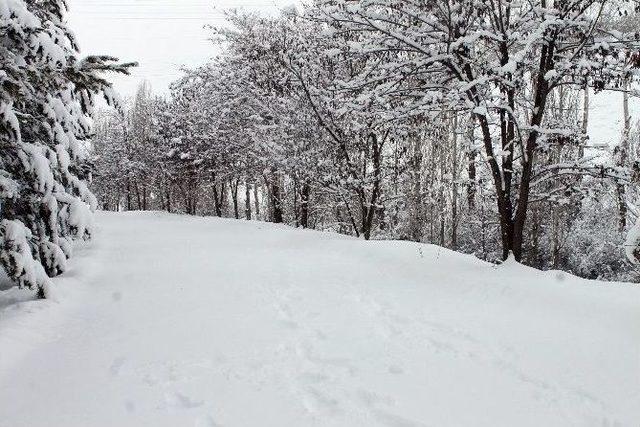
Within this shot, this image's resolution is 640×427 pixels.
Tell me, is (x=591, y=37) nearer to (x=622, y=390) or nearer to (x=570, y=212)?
(x=622, y=390)

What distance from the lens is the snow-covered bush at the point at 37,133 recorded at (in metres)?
5.55

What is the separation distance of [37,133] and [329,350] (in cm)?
590

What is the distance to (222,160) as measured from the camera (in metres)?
26.5

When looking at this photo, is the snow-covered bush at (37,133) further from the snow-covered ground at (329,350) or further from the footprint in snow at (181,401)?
the footprint in snow at (181,401)

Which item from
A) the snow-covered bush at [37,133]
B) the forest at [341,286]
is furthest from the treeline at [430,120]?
the snow-covered bush at [37,133]

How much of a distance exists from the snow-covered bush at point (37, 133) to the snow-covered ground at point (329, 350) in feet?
2.60

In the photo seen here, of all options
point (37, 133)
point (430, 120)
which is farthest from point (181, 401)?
point (430, 120)

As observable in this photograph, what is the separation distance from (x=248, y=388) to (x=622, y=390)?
2.95 m

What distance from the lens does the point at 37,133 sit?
24.5 ft

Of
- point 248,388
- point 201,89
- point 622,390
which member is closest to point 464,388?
point 622,390

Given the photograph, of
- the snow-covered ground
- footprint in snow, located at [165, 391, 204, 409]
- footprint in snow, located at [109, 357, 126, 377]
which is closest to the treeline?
the snow-covered ground

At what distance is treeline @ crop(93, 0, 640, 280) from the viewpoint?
25.5 ft

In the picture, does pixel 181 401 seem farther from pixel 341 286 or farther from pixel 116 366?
pixel 341 286

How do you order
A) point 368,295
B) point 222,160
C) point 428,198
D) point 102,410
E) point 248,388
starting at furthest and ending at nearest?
point 222,160 → point 428,198 → point 368,295 → point 248,388 → point 102,410
